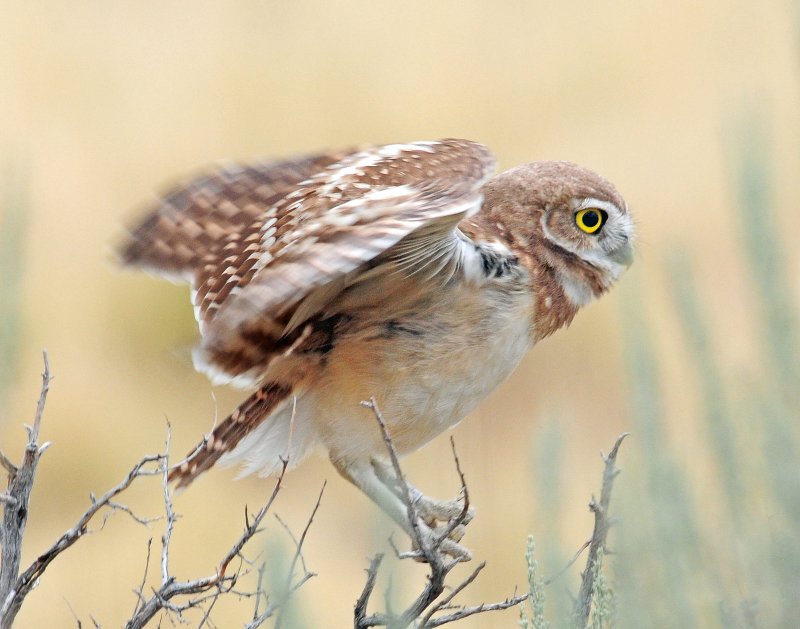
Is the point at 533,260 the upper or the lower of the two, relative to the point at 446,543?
upper

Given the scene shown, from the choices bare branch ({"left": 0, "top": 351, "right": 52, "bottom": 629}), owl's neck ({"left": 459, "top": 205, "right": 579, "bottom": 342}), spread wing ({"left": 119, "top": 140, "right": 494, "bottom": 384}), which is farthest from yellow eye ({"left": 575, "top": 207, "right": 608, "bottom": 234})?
bare branch ({"left": 0, "top": 351, "right": 52, "bottom": 629})

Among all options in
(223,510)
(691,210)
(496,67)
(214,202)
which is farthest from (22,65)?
(214,202)

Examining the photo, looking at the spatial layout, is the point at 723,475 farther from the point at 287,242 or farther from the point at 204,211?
the point at 204,211

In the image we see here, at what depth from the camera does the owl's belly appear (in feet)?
9.67

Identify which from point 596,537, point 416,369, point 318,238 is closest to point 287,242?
point 318,238

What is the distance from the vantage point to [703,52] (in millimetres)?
11562

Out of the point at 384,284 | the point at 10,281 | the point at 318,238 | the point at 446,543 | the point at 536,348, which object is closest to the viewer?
the point at 318,238

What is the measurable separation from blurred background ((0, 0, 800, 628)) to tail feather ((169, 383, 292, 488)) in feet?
0.85

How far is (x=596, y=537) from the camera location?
234 centimetres

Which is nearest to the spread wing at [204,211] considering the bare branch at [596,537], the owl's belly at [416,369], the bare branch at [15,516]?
the owl's belly at [416,369]

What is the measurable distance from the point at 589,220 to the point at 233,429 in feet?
3.67

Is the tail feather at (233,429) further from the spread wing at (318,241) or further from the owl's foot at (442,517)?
the owl's foot at (442,517)

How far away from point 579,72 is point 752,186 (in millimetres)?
10085

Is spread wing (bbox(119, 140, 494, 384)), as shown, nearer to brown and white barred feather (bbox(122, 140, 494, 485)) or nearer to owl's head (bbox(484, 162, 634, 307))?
brown and white barred feather (bbox(122, 140, 494, 485))
